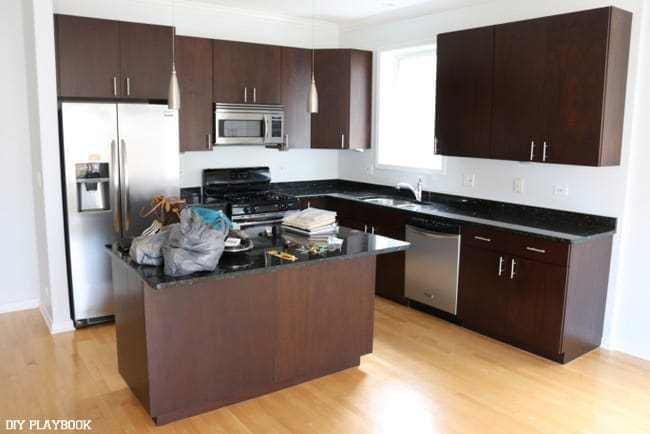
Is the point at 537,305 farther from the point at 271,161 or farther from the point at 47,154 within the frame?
the point at 47,154

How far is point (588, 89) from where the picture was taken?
145 inches

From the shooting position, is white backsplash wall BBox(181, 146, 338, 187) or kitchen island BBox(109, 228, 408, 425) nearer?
kitchen island BBox(109, 228, 408, 425)

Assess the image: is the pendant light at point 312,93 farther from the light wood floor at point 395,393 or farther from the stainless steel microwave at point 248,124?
the light wood floor at point 395,393

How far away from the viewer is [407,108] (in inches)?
226

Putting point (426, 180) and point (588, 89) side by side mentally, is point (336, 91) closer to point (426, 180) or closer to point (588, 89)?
point (426, 180)

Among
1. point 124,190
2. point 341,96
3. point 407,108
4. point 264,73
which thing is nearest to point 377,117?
point 407,108

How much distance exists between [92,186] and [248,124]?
159cm

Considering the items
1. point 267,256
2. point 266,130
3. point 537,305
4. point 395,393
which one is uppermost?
point 266,130

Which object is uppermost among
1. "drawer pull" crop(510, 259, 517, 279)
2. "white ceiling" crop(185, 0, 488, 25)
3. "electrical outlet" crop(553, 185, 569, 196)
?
"white ceiling" crop(185, 0, 488, 25)

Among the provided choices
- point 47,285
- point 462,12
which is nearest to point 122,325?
point 47,285

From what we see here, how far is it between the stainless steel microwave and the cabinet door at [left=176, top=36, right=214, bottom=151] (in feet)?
0.34

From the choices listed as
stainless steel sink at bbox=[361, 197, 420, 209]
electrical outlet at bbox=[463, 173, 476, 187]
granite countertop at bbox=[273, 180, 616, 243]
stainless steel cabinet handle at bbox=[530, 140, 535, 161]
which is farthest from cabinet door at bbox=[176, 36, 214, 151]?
stainless steel cabinet handle at bbox=[530, 140, 535, 161]

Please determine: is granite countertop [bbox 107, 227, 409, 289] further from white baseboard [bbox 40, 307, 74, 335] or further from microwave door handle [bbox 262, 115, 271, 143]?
microwave door handle [bbox 262, 115, 271, 143]

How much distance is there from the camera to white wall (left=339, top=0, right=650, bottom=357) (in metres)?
3.84
